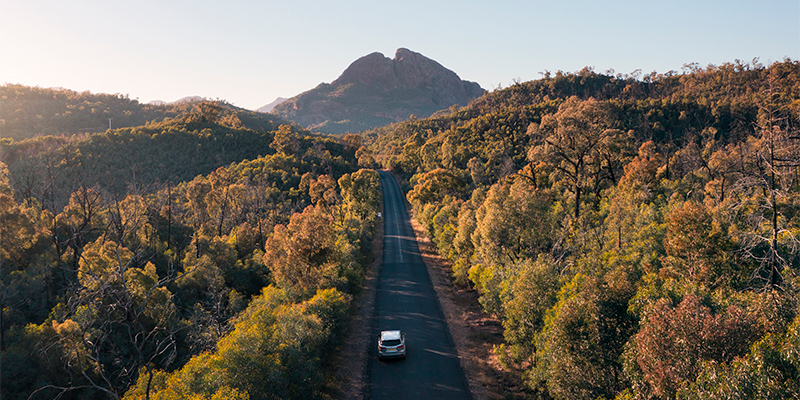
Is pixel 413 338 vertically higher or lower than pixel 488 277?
lower

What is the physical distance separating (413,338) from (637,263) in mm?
13248

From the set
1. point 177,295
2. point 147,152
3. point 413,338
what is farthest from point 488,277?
point 147,152

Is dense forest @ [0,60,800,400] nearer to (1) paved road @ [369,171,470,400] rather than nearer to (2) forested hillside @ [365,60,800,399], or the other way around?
(2) forested hillside @ [365,60,800,399]

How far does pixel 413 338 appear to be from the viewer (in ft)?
74.0

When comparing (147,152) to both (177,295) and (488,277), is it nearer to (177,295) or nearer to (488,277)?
(177,295)

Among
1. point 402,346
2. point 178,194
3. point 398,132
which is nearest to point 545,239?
point 402,346

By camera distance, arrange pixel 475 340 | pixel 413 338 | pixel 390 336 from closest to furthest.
A: pixel 390 336 < pixel 475 340 < pixel 413 338

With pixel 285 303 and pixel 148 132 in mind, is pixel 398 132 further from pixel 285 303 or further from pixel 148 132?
pixel 285 303

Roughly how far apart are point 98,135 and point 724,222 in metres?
96.4

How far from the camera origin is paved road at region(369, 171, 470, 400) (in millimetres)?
17516

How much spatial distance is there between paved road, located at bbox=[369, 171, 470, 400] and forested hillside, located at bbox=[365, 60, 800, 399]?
3.13 metres

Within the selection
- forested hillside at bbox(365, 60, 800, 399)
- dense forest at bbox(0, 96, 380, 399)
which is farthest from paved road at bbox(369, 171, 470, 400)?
forested hillside at bbox(365, 60, 800, 399)

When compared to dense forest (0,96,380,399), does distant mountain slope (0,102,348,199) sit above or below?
above

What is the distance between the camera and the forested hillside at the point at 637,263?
8516mm
